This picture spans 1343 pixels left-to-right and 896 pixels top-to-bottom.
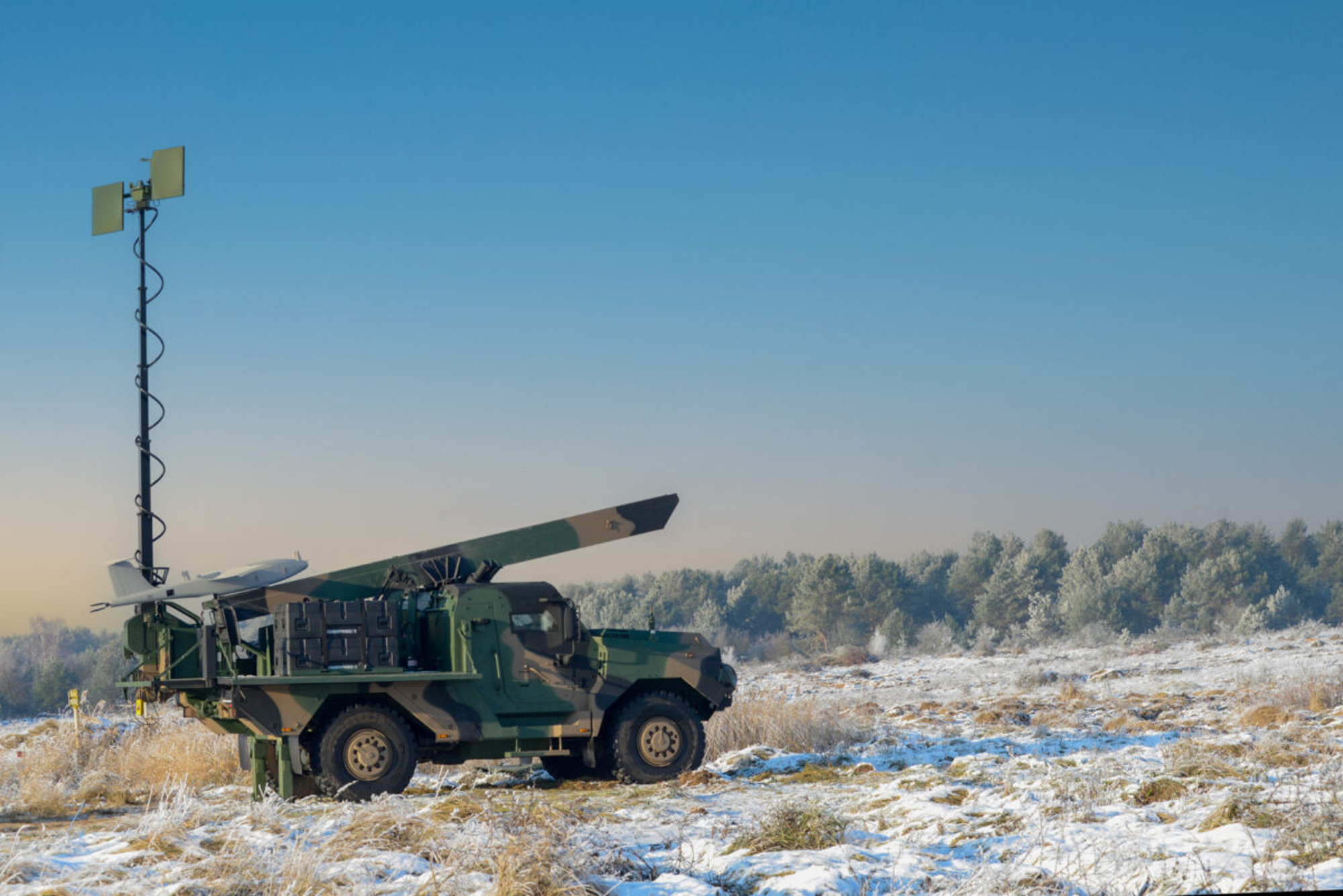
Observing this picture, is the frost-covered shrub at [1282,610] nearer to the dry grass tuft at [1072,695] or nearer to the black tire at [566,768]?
the dry grass tuft at [1072,695]

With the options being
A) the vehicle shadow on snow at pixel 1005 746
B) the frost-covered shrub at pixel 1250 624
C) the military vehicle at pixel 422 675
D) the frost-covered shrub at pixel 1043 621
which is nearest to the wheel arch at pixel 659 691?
the military vehicle at pixel 422 675

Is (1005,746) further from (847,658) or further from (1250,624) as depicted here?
(1250,624)

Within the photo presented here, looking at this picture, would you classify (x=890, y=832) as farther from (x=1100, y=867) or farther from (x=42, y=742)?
(x=42, y=742)

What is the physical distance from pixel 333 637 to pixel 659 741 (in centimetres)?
360

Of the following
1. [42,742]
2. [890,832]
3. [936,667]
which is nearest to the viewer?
[890,832]

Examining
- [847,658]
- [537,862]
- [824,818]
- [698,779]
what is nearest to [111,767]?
[698,779]

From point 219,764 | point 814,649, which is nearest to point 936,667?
point 814,649

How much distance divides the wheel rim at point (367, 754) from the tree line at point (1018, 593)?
3684cm

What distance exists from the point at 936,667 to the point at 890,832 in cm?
2817

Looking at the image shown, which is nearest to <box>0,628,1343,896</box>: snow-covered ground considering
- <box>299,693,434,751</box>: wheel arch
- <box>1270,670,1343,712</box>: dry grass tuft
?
<box>299,693,434,751</box>: wheel arch

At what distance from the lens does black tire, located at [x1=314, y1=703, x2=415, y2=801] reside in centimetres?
1275

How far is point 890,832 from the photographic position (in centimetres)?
943

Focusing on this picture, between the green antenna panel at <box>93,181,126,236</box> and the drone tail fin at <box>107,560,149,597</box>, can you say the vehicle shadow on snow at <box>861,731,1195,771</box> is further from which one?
the green antenna panel at <box>93,181,126,236</box>

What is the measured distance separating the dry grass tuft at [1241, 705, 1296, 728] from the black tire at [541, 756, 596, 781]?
29.2 ft
